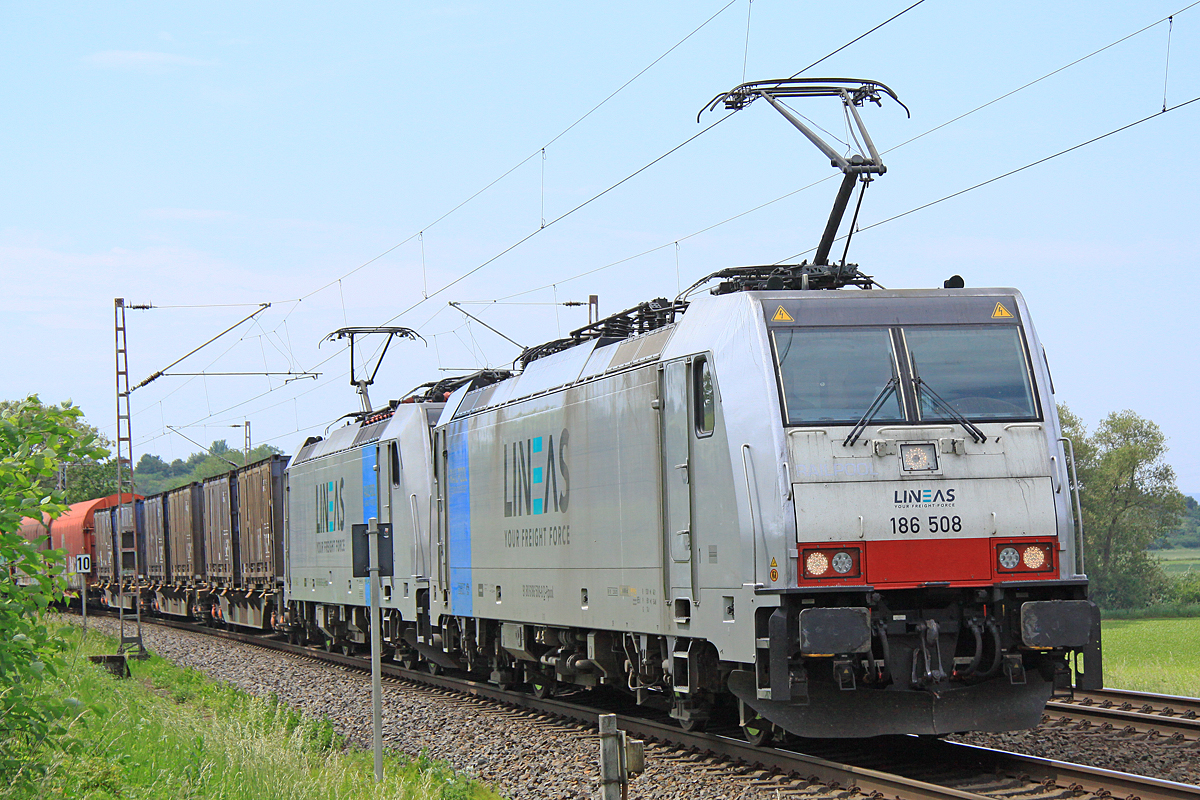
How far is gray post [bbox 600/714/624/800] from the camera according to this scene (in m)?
Result: 6.62

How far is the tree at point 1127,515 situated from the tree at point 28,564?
56.3 meters

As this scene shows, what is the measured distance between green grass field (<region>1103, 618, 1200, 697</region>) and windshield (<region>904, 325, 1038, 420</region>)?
697cm

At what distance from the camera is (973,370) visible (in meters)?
9.49

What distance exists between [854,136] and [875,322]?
2.52 meters

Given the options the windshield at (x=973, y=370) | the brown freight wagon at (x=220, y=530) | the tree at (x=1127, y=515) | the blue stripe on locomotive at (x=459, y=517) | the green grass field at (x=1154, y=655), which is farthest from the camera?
the tree at (x=1127, y=515)

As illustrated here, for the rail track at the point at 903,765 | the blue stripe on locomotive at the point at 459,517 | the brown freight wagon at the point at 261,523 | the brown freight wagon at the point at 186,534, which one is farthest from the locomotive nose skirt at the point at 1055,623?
the brown freight wagon at the point at 186,534

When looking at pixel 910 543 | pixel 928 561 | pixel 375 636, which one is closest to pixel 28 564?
pixel 375 636

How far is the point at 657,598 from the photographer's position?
1059 cm

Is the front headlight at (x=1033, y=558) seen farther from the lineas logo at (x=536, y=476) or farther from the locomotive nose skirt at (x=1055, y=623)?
the lineas logo at (x=536, y=476)

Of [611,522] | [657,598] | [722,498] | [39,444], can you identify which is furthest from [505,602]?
[39,444]

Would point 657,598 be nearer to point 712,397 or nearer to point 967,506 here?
point 712,397

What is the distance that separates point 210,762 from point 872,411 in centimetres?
554

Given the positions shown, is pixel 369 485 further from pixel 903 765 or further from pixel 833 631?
pixel 833 631

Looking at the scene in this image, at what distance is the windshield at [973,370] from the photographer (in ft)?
30.7
